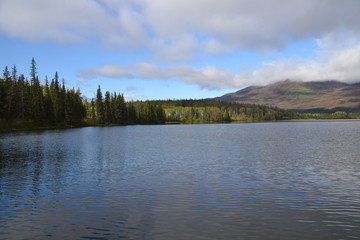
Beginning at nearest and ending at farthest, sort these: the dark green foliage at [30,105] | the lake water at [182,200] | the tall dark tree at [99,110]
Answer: the lake water at [182,200]
the dark green foliage at [30,105]
the tall dark tree at [99,110]

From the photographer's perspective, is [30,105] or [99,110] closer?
[30,105]

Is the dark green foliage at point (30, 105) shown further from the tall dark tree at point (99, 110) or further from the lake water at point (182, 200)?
the lake water at point (182, 200)

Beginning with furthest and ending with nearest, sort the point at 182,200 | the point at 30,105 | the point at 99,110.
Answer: the point at 99,110
the point at 30,105
the point at 182,200

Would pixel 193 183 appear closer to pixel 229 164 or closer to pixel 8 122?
pixel 229 164

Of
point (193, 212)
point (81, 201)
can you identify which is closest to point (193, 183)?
point (193, 212)

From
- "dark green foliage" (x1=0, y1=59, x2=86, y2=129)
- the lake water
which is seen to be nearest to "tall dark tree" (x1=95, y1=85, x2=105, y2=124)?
"dark green foliage" (x1=0, y1=59, x2=86, y2=129)

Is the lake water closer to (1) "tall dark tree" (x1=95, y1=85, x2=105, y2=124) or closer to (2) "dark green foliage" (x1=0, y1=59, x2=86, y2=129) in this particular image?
(2) "dark green foliage" (x1=0, y1=59, x2=86, y2=129)

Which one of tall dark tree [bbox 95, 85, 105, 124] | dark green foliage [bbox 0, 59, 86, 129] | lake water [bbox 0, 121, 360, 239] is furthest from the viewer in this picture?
tall dark tree [bbox 95, 85, 105, 124]

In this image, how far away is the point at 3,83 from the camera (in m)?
118

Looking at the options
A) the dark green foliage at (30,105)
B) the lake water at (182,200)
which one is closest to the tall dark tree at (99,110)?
the dark green foliage at (30,105)

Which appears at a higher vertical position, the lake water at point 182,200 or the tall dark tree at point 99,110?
the tall dark tree at point 99,110

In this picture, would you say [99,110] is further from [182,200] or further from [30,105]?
[182,200]

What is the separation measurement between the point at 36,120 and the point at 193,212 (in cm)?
12551

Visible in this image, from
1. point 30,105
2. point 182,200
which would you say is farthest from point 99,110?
point 182,200
